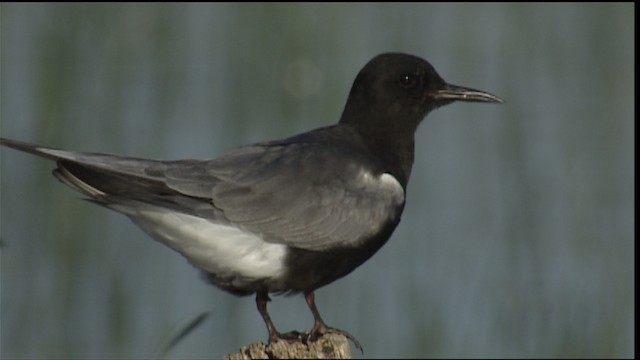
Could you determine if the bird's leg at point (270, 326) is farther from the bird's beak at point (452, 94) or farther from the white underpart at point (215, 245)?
the bird's beak at point (452, 94)

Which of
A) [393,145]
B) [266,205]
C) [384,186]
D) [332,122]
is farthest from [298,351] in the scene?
[332,122]

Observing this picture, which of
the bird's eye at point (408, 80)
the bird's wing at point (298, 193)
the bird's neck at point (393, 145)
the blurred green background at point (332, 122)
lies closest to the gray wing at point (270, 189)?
the bird's wing at point (298, 193)

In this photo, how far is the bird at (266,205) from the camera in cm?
693

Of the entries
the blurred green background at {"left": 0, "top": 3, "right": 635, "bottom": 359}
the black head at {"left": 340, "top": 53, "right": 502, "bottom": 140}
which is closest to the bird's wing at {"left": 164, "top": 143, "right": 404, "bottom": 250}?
the black head at {"left": 340, "top": 53, "right": 502, "bottom": 140}

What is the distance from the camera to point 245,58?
10.3 m

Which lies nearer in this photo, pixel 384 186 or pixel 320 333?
pixel 320 333

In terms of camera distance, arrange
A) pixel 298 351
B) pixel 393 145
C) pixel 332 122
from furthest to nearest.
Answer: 1. pixel 332 122
2. pixel 393 145
3. pixel 298 351

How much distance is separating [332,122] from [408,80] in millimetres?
2163

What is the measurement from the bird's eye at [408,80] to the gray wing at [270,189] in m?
0.73

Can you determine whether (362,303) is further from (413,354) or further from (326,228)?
(326,228)

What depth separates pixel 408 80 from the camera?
823 cm

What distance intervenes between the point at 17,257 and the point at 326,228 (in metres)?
2.35

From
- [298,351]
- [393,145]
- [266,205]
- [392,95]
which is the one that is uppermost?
[392,95]

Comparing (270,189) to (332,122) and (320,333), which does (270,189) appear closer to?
(320,333)
